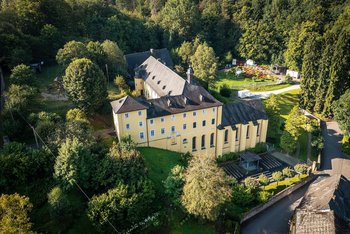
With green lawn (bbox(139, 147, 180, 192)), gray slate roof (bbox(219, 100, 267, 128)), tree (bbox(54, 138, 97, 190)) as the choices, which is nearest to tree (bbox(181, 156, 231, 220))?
green lawn (bbox(139, 147, 180, 192))

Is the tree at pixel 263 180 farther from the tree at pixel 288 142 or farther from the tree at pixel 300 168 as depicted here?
the tree at pixel 288 142

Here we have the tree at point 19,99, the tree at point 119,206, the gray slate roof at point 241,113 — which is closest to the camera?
the tree at point 119,206

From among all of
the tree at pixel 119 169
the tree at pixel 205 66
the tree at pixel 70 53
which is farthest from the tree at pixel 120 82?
the tree at pixel 119 169

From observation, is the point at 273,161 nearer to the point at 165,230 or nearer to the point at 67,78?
the point at 165,230

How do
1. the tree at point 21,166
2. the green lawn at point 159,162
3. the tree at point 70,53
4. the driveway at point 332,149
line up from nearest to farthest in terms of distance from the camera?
the tree at point 21,166, the green lawn at point 159,162, the driveway at point 332,149, the tree at point 70,53

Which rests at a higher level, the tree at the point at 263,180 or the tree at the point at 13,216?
the tree at the point at 13,216

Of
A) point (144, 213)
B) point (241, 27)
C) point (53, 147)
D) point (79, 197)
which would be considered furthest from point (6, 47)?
point (241, 27)
